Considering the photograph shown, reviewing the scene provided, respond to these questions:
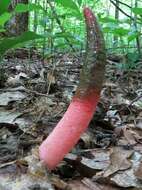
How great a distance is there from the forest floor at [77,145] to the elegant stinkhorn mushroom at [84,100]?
0.29ft

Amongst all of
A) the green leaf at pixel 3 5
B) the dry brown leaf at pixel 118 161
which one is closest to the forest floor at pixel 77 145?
the dry brown leaf at pixel 118 161

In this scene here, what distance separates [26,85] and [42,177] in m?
1.98

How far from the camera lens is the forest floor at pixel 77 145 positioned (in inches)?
71.6

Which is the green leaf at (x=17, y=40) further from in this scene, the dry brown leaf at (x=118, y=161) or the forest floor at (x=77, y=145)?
the dry brown leaf at (x=118, y=161)

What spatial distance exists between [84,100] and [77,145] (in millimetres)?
510

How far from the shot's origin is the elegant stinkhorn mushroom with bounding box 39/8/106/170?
1786 millimetres

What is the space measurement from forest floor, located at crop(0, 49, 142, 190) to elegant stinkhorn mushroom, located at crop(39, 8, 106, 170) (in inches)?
3.5

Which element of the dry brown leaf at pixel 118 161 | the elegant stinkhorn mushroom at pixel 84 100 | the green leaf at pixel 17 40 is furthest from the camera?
the green leaf at pixel 17 40

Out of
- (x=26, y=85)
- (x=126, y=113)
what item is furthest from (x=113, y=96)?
(x=26, y=85)

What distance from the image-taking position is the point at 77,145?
2.28 metres

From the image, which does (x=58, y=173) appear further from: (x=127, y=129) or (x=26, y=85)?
(x=26, y=85)

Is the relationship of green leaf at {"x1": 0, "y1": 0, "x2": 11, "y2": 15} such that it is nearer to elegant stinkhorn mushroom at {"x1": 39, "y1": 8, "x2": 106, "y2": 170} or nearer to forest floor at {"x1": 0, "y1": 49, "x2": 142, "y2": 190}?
forest floor at {"x1": 0, "y1": 49, "x2": 142, "y2": 190}

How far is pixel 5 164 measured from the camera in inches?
73.9

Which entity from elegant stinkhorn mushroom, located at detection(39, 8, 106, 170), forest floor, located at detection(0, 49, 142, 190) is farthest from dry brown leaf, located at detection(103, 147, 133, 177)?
elegant stinkhorn mushroom, located at detection(39, 8, 106, 170)
